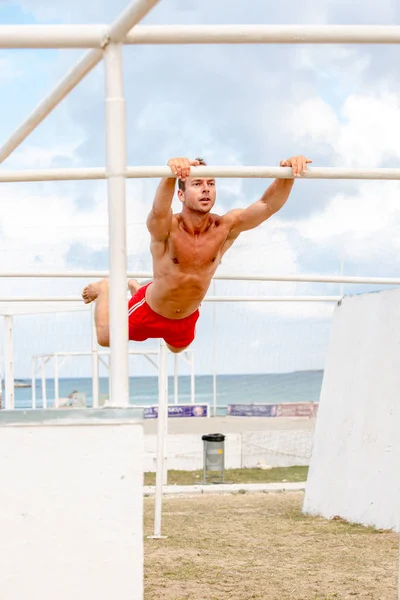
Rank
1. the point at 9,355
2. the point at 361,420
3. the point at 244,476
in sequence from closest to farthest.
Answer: the point at 361,420 → the point at 9,355 → the point at 244,476

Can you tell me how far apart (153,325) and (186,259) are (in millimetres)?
550

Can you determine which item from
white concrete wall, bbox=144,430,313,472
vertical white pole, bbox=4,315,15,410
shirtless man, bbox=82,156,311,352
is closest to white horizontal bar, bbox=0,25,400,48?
shirtless man, bbox=82,156,311,352

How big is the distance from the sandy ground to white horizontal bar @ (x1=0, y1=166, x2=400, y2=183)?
1805 cm

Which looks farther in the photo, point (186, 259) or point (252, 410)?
point (252, 410)

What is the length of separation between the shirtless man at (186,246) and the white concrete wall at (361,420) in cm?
284

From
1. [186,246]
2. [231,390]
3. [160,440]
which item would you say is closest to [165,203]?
[186,246]

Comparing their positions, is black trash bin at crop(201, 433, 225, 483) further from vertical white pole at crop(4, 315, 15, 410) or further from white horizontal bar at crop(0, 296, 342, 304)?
white horizontal bar at crop(0, 296, 342, 304)

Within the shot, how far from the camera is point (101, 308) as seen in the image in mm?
4137

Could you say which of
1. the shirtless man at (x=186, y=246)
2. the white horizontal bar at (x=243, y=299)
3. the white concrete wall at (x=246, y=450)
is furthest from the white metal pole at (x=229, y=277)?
the white concrete wall at (x=246, y=450)

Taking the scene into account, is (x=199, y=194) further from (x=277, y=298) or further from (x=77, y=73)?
(x=277, y=298)

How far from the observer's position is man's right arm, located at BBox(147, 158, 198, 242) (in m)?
2.92

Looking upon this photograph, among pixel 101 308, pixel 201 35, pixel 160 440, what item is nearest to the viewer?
pixel 201 35

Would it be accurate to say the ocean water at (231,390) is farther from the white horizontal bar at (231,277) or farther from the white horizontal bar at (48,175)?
the white horizontal bar at (48,175)

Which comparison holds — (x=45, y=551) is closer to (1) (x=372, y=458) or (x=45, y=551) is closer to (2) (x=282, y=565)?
(2) (x=282, y=565)
